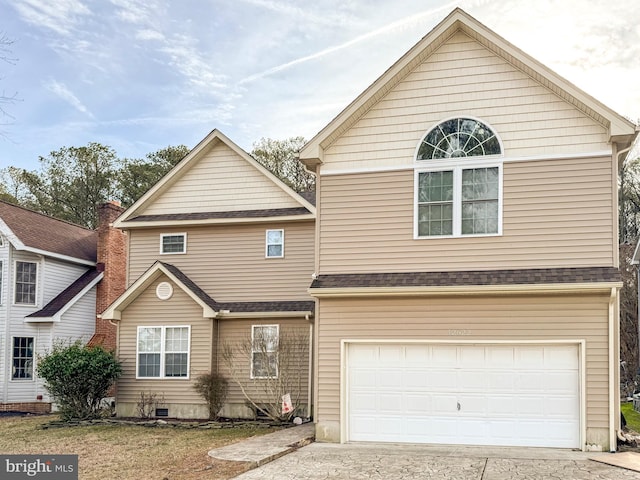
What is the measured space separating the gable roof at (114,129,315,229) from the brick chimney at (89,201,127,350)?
351 centimetres

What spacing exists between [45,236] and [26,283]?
1941 mm

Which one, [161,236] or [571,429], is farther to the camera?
[161,236]

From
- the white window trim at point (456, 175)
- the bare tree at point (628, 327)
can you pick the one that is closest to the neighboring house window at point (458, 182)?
the white window trim at point (456, 175)

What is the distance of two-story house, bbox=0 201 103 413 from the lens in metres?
21.6

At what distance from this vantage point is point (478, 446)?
1301 centimetres

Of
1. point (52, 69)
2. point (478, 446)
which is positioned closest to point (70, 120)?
point (52, 69)

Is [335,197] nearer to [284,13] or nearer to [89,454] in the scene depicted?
[284,13]

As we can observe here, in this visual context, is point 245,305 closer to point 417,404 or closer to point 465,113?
point 417,404

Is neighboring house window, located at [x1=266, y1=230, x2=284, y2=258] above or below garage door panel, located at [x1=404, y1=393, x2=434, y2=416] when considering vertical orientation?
above

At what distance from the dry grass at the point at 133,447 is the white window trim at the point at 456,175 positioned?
603 centimetres

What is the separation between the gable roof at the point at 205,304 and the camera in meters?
18.2

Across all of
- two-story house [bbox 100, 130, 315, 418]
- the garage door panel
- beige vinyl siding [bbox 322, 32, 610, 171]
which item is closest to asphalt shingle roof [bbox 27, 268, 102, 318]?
two-story house [bbox 100, 130, 315, 418]

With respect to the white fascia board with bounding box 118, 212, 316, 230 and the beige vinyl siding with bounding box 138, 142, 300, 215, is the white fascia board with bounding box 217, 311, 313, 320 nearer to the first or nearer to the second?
the white fascia board with bounding box 118, 212, 316, 230

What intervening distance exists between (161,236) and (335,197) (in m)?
7.69
